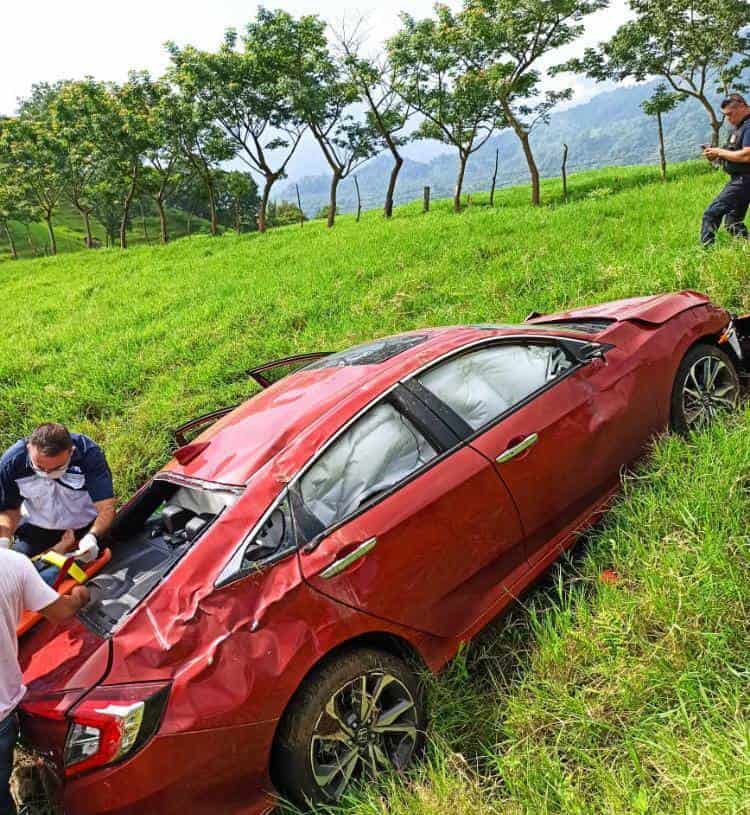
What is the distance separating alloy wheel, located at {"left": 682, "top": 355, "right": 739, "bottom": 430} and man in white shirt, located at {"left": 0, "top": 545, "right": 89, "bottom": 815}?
11.5 feet

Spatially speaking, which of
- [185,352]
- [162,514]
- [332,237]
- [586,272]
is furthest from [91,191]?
[162,514]

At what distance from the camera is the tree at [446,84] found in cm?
2180

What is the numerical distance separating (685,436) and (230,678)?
2932 mm

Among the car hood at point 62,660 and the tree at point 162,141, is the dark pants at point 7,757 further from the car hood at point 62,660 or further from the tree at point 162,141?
the tree at point 162,141

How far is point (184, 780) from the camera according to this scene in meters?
1.97

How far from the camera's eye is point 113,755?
6.25 feet

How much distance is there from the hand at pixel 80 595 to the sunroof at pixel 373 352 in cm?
169

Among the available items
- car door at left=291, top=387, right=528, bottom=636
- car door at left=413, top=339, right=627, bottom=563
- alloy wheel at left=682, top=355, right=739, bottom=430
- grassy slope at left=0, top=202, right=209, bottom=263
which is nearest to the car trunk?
car door at left=291, top=387, right=528, bottom=636

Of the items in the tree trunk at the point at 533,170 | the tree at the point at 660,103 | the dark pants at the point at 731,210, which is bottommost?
the dark pants at the point at 731,210

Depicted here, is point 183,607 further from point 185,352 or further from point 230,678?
point 185,352

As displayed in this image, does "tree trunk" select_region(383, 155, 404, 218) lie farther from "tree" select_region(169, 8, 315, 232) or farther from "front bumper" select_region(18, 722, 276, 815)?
"front bumper" select_region(18, 722, 276, 815)

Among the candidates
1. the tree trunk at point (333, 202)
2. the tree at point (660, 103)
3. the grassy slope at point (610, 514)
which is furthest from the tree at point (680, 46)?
the grassy slope at point (610, 514)

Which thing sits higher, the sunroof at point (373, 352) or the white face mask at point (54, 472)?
the sunroof at point (373, 352)

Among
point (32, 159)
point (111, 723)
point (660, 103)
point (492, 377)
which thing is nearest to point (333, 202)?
point (660, 103)
